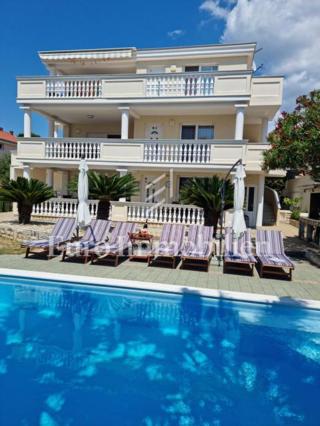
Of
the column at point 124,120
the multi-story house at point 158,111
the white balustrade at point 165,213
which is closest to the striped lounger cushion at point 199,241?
the white balustrade at point 165,213

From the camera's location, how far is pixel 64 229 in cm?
1116

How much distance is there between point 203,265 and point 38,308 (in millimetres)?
5457

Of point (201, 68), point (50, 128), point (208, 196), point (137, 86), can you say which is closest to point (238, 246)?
point (208, 196)

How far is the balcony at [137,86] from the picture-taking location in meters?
15.4

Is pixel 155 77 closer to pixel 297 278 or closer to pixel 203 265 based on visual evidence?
pixel 203 265

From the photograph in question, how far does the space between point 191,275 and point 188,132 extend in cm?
1225

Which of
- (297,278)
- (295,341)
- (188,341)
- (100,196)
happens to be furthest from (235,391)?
(100,196)

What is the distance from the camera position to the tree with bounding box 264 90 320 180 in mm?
9703

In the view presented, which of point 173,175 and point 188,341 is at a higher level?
point 173,175

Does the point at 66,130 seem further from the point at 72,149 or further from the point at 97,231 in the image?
the point at 97,231

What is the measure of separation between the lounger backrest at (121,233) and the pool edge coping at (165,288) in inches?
113

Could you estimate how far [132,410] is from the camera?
12.9ft

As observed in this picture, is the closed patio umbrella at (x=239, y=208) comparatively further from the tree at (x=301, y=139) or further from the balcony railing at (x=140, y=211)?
the balcony railing at (x=140, y=211)

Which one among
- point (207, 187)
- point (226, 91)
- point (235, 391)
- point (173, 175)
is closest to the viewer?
point (235, 391)
